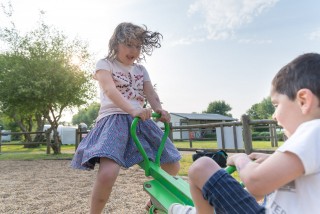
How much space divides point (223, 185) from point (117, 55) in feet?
4.42

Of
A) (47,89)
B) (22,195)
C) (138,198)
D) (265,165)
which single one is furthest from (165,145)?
(47,89)

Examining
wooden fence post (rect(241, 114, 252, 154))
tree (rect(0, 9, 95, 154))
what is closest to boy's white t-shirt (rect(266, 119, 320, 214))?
wooden fence post (rect(241, 114, 252, 154))

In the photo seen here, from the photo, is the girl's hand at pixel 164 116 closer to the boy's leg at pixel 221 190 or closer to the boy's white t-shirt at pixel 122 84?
the boy's white t-shirt at pixel 122 84

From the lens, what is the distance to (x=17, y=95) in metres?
12.0

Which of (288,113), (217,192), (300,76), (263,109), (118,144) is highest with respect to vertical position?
(263,109)

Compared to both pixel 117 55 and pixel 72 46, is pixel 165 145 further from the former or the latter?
pixel 72 46

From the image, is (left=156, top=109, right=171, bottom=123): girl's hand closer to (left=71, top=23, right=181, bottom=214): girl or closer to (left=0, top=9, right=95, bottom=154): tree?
(left=71, top=23, right=181, bottom=214): girl

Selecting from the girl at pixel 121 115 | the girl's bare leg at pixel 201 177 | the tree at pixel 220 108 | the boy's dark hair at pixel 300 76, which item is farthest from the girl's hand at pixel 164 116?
the tree at pixel 220 108

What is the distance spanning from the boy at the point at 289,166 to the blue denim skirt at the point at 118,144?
33.2 inches

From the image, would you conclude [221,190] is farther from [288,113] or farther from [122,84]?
[122,84]

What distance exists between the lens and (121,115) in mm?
2102

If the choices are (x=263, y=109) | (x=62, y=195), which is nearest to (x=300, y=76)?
(x=62, y=195)

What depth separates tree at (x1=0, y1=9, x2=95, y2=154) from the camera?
467 inches

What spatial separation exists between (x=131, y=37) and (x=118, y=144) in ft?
2.27
